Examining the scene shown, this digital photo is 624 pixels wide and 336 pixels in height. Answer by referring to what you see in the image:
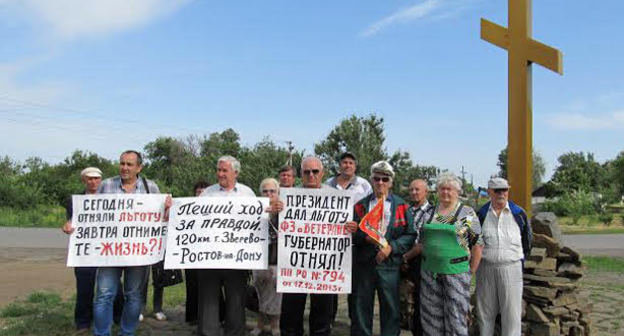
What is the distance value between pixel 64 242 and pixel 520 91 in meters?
17.7

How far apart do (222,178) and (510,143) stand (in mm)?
3638

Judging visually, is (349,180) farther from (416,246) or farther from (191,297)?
(191,297)

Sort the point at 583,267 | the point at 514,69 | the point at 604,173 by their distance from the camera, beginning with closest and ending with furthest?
1. the point at 583,267
2. the point at 514,69
3. the point at 604,173

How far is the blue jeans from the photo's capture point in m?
5.30

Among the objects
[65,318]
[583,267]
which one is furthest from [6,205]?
[583,267]

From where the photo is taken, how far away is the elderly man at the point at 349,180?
622 centimetres

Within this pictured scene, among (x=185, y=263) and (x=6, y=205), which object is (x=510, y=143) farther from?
(x=6, y=205)

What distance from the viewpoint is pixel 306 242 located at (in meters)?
5.30

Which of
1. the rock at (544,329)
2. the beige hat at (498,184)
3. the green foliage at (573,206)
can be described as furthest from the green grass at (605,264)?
the green foliage at (573,206)

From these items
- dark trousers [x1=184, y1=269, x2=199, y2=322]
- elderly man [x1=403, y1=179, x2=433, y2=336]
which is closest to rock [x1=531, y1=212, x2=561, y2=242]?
elderly man [x1=403, y1=179, x2=433, y2=336]

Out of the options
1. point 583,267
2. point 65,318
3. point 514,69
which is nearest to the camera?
point 583,267

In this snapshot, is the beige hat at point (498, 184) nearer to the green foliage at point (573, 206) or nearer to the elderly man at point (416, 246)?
the elderly man at point (416, 246)

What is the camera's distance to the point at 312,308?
18.1 ft

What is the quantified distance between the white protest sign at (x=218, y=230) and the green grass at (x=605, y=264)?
401 inches
